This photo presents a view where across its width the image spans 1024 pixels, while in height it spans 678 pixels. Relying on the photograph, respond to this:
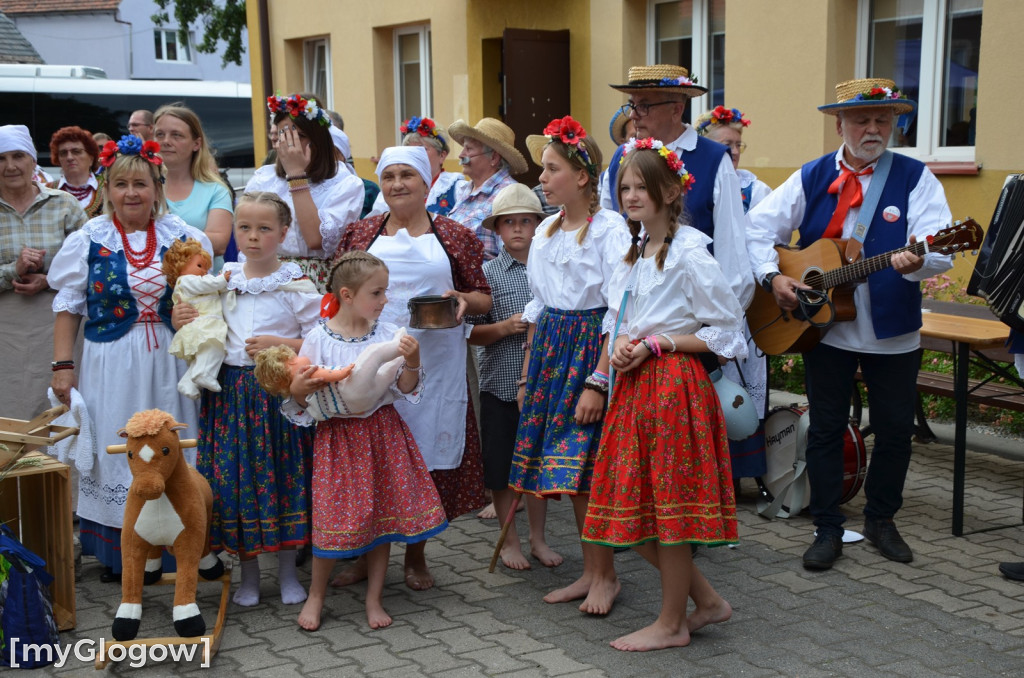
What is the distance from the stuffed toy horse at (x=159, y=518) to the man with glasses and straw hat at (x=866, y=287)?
2.64 m

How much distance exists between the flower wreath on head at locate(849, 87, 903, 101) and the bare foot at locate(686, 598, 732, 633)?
2.29 metres

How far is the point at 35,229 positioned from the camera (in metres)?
5.77

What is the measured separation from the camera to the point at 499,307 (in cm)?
526

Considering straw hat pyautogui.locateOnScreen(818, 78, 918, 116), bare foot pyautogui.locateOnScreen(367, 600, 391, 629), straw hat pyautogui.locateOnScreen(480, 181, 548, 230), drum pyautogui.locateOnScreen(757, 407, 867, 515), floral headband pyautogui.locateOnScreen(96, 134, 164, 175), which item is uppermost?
straw hat pyautogui.locateOnScreen(818, 78, 918, 116)

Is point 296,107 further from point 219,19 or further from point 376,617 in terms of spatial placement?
point 219,19

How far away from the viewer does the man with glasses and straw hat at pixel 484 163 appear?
6.38 m

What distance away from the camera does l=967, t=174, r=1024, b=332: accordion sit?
15.5ft

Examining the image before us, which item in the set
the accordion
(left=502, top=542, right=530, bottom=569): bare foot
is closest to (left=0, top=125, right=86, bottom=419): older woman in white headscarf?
(left=502, top=542, right=530, bottom=569): bare foot

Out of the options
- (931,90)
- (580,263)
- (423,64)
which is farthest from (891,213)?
(423,64)

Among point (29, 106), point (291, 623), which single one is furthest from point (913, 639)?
point (29, 106)

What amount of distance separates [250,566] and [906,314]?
3.02 metres

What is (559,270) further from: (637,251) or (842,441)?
(842,441)

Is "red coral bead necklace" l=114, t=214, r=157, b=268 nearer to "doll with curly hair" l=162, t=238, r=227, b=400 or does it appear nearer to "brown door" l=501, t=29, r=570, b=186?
"doll with curly hair" l=162, t=238, r=227, b=400

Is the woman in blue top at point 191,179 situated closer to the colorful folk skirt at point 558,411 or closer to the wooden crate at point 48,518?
the wooden crate at point 48,518
